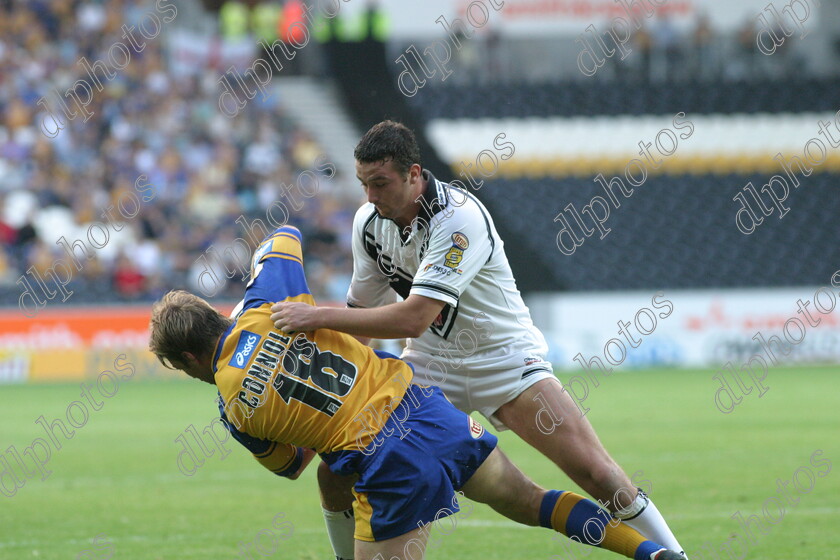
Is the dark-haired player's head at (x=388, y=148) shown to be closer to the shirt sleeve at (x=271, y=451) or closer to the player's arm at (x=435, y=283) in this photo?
the player's arm at (x=435, y=283)

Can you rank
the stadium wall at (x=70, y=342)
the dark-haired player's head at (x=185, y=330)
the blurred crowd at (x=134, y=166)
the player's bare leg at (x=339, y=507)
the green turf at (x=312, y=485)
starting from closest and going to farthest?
the dark-haired player's head at (x=185, y=330) → the player's bare leg at (x=339, y=507) → the green turf at (x=312, y=485) → the stadium wall at (x=70, y=342) → the blurred crowd at (x=134, y=166)

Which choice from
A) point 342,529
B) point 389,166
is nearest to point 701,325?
point 342,529

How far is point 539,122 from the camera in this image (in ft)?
85.2

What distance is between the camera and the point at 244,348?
4.20 meters

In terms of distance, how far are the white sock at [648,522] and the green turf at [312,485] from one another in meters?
0.85

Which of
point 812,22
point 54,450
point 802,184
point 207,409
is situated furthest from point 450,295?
point 812,22

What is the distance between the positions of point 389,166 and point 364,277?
3.00ft

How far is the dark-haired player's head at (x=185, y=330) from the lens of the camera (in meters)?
4.16

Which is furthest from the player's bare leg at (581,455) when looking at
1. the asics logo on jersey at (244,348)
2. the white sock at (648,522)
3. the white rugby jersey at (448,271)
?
the asics logo on jersey at (244,348)

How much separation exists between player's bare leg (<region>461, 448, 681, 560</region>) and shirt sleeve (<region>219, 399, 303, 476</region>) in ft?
2.34

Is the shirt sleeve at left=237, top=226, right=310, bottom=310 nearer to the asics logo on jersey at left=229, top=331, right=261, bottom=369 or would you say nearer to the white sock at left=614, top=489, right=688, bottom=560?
the asics logo on jersey at left=229, top=331, right=261, bottom=369

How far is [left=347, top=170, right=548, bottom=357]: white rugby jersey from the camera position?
469 cm

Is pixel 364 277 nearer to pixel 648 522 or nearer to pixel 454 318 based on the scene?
pixel 454 318

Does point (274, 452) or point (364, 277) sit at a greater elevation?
point (364, 277)
